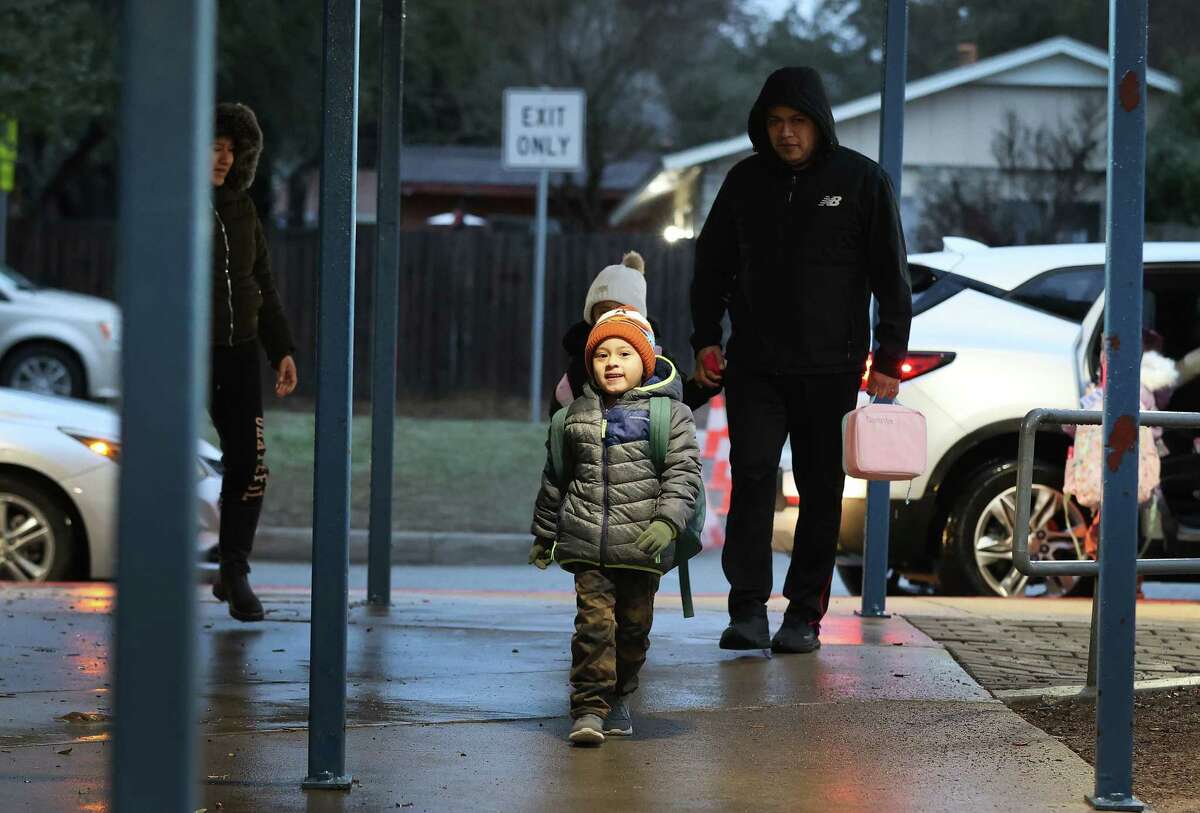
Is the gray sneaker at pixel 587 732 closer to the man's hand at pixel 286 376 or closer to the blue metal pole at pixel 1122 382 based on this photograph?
the blue metal pole at pixel 1122 382

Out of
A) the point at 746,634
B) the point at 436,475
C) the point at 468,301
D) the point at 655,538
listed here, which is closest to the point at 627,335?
the point at 655,538

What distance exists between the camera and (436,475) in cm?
1467

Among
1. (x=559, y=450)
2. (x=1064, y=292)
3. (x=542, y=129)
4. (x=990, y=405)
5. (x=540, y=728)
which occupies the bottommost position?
(x=540, y=728)

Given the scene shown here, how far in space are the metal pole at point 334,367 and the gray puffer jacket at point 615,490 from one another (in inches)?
34.8

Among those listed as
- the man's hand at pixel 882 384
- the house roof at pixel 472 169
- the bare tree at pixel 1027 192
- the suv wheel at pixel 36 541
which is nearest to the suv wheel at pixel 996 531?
Result: the man's hand at pixel 882 384

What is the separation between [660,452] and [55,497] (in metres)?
4.69

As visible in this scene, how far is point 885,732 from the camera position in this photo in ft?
17.0

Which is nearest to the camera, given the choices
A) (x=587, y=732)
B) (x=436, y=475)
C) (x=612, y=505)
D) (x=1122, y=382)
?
(x=1122, y=382)

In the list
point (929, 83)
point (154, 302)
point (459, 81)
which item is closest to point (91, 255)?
point (459, 81)

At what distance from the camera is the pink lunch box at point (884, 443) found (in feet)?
19.2

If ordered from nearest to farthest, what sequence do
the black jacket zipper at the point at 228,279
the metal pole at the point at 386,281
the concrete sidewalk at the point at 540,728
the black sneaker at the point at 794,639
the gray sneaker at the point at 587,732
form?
the concrete sidewalk at the point at 540,728
the gray sneaker at the point at 587,732
the black sneaker at the point at 794,639
the black jacket zipper at the point at 228,279
the metal pole at the point at 386,281

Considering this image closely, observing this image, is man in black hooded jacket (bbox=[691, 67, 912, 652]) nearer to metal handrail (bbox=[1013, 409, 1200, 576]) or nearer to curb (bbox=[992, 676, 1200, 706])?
curb (bbox=[992, 676, 1200, 706])

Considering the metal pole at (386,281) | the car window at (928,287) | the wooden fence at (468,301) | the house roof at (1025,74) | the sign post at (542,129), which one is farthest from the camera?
the house roof at (1025,74)

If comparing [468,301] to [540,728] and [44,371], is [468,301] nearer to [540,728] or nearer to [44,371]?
[44,371]
